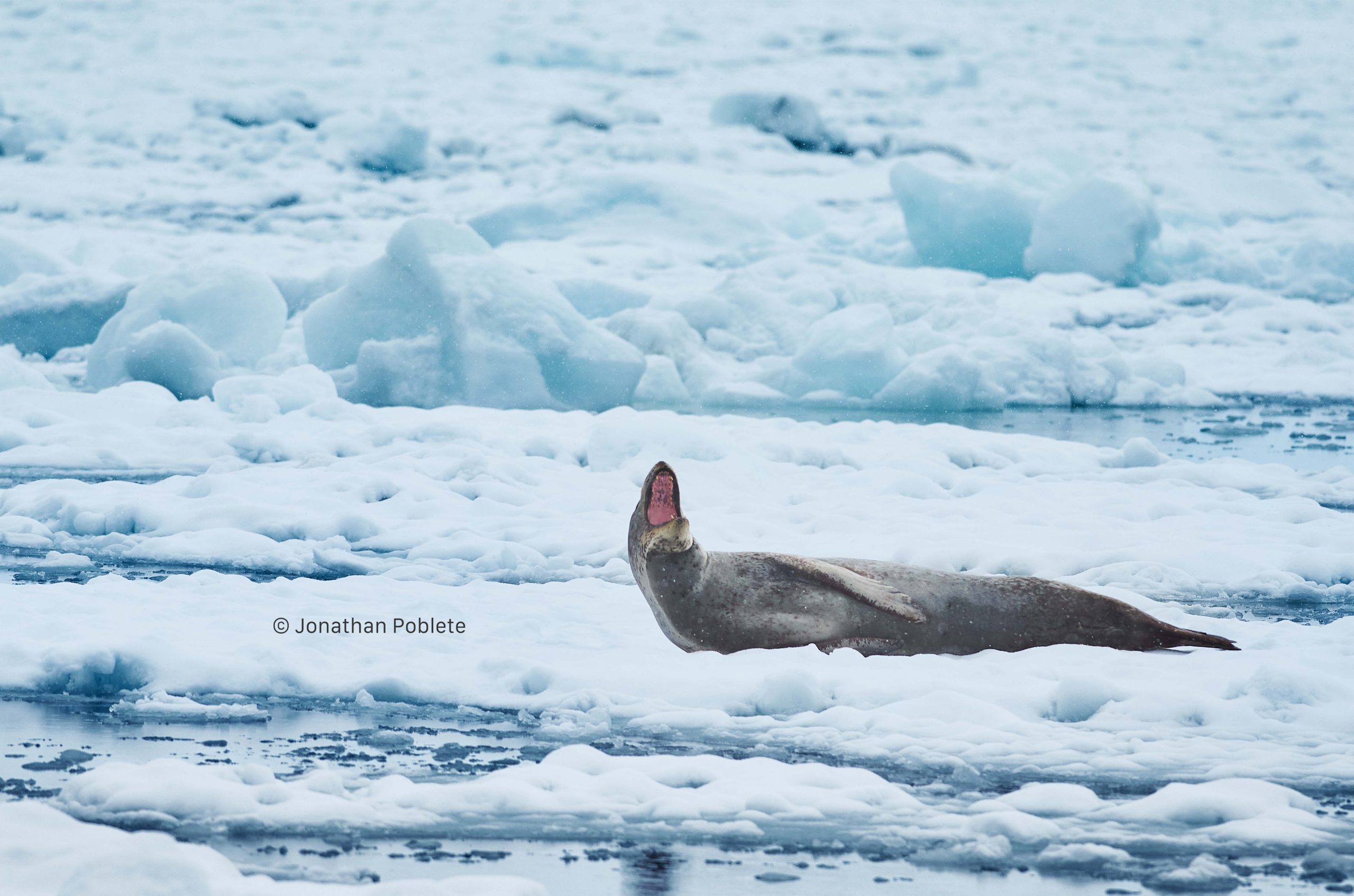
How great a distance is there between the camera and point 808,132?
24344 mm

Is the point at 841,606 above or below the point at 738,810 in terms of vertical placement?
above

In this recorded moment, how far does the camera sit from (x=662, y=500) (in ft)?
13.4

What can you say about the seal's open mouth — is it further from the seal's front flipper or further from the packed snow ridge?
the packed snow ridge

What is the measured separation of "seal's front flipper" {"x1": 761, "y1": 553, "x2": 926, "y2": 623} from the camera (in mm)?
4234

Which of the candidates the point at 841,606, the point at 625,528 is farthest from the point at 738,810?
the point at 625,528

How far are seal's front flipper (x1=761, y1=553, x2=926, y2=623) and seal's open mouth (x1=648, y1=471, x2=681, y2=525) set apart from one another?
41cm

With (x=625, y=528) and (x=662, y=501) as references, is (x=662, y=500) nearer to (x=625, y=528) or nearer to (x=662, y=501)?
(x=662, y=501)

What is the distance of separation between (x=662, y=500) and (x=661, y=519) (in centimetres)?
6

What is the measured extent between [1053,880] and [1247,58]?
34272mm

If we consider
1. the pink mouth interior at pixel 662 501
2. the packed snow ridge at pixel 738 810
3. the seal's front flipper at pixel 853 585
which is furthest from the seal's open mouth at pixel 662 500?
the packed snow ridge at pixel 738 810

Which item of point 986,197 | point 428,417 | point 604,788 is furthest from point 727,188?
point 604,788

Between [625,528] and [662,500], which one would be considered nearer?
[662,500]

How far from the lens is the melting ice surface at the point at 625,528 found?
9.37ft

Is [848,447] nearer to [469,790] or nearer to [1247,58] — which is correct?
[469,790]
